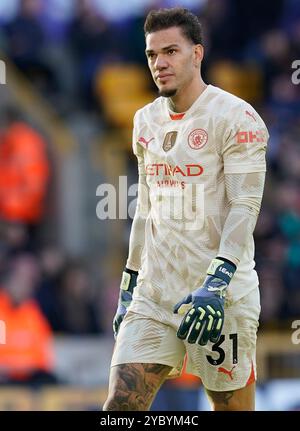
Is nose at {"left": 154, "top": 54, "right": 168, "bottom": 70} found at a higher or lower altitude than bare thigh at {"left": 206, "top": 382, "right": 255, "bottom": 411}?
higher

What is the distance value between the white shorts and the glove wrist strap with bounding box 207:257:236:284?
34cm

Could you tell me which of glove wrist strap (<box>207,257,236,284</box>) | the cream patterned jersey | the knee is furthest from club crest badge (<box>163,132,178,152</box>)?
the knee

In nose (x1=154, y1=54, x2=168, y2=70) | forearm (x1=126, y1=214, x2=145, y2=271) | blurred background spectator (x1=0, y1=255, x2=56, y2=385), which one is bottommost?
blurred background spectator (x1=0, y1=255, x2=56, y2=385)

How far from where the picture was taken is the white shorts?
726cm

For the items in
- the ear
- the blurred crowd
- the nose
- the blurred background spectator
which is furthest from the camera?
the blurred crowd

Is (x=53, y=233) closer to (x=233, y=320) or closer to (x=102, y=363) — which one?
(x=102, y=363)

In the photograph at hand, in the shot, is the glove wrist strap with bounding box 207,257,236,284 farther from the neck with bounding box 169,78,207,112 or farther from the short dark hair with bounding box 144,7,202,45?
the short dark hair with bounding box 144,7,202,45

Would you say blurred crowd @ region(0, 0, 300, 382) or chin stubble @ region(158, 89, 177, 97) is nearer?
chin stubble @ region(158, 89, 177, 97)

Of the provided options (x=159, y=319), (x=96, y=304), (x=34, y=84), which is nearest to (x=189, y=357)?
(x=159, y=319)

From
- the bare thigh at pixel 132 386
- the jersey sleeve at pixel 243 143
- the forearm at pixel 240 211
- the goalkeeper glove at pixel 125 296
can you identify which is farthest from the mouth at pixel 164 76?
the bare thigh at pixel 132 386

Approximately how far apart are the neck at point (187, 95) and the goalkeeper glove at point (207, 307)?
34.4 inches

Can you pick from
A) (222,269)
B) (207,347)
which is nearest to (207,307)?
(222,269)

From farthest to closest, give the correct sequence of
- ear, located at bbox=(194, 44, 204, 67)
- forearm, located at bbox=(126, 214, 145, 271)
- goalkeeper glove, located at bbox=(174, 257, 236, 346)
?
1. forearm, located at bbox=(126, 214, 145, 271)
2. ear, located at bbox=(194, 44, 204, 67)
3. goalkeeper glove, located at bbox=(174, 257, 236, 346)

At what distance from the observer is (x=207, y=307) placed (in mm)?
6844
